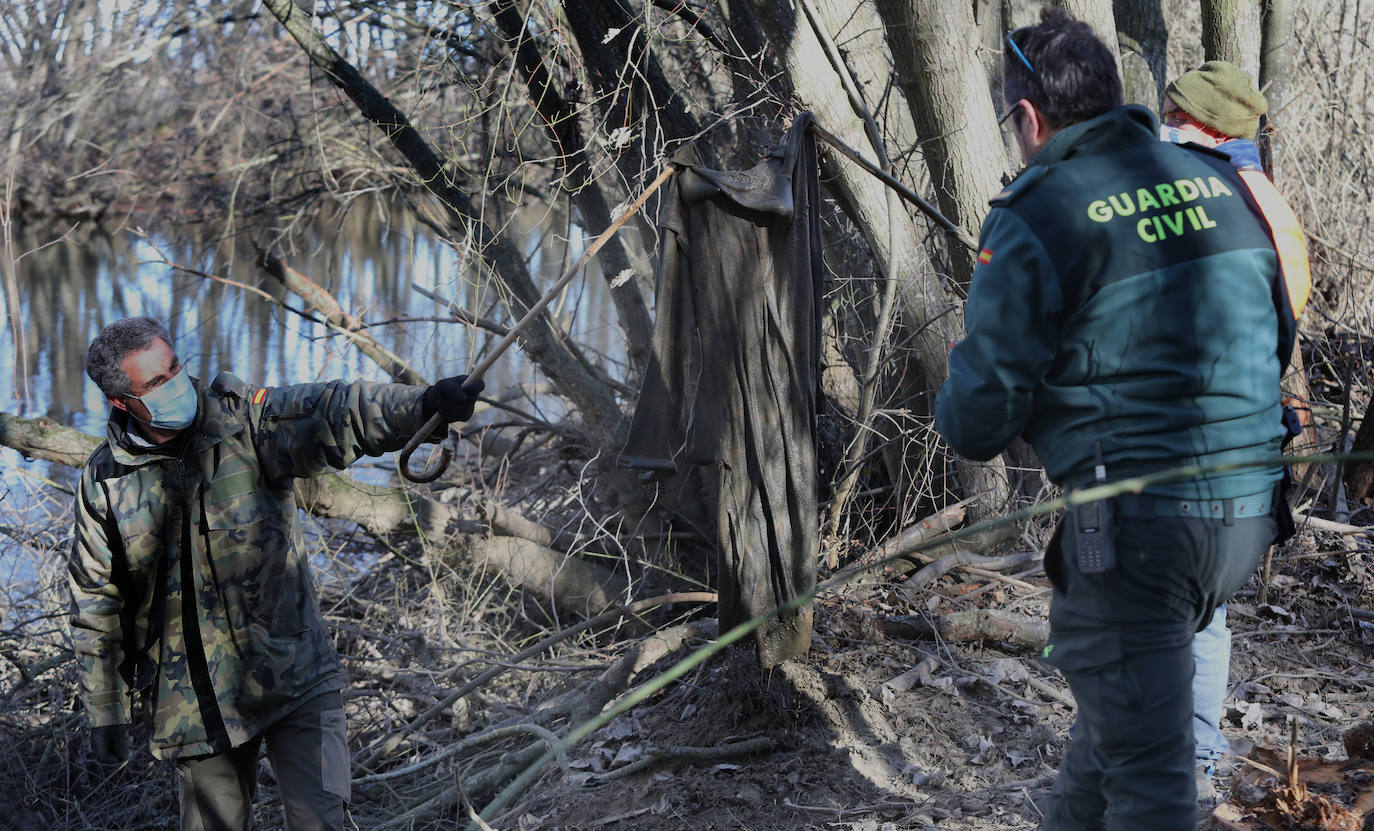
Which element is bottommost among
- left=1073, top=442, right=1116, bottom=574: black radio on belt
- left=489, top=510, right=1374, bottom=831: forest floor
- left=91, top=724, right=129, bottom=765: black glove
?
left=489, top=510, right=1374, bottom=831: forest floor

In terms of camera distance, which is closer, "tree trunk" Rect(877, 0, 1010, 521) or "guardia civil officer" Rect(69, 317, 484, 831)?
"guardia civil officer" Rect(69, 317, 484, 831)

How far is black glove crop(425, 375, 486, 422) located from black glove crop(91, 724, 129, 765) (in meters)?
1.39

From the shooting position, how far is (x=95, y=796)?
525cm

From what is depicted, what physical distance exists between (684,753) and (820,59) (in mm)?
2991

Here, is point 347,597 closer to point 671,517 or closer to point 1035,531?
point 671,517

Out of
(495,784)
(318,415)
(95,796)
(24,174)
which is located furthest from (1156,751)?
(24,174)

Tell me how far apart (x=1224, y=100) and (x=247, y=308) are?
53.9ft

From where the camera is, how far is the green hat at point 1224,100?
3.27m

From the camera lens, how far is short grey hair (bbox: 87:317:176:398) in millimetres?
3068

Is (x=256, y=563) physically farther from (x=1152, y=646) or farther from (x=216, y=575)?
(x=1152, y=646)

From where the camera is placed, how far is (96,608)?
10.7 ft

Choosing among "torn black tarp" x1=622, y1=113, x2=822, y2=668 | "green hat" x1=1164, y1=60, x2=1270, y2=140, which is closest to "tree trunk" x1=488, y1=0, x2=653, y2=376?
"torn black tarp" x1=622, y1=113, x2=822, y2=668

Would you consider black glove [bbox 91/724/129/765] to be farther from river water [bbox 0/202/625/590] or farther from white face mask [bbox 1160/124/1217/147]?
white face mask [bbox 1160/124/1217/147]

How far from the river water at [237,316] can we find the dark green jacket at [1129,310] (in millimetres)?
4345
